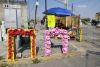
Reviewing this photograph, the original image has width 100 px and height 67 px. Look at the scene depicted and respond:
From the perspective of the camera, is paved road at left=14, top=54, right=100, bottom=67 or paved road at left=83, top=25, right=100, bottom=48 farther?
paved road at left=83, top=25, right=100, bottom=48

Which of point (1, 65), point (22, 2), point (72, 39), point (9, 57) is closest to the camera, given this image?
point (1, 65)

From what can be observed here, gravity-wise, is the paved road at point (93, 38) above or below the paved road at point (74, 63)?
above

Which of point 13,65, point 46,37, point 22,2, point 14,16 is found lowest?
point 13,65

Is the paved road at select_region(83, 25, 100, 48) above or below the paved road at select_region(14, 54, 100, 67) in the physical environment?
above

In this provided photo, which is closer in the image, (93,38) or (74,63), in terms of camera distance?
(74,63)

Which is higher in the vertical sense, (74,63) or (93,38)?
(93,38)

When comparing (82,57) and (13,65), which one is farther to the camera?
(82,57)

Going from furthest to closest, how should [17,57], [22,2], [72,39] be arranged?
[22,2] → [72,39] → [17,57]

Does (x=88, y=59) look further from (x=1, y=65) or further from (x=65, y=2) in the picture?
(x=65, y=2)

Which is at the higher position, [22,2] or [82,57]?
[22,2]

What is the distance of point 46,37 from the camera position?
1033 centimetres

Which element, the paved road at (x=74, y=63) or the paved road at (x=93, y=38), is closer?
the paved road at (x=74, y=63)

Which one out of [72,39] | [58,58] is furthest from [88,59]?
[72,39]

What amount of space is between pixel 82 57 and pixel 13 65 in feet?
12.2
